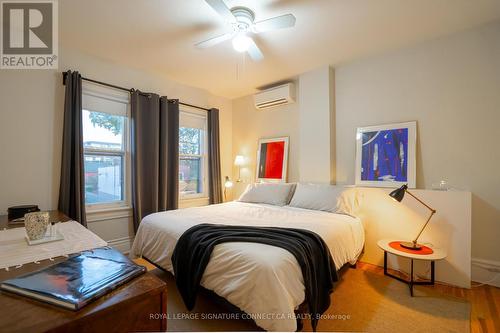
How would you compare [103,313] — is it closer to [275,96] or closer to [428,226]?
[428,226]

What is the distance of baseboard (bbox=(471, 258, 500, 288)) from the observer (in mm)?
2242

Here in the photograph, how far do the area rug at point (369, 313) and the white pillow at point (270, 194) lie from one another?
129 centimetres

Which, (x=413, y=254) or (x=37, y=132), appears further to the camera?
(x=37, y=132)

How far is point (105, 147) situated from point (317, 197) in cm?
283

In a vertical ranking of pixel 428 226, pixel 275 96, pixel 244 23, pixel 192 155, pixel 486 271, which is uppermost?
pixel 244 23

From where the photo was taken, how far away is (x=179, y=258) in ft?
6.17

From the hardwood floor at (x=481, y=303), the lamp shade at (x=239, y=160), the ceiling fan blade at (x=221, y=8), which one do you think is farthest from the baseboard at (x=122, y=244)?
the hardwood floor at (x=481, y=303)

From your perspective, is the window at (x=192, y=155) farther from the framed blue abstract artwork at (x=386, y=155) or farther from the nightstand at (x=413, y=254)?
the nightstand at (x=413, y=254)

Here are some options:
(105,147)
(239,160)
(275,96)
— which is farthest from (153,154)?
(275,96)

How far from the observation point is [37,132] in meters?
2.55

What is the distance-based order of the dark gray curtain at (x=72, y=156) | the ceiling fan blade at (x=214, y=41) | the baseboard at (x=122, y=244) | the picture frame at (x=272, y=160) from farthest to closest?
the picture frame at (x=272, y=160) < the baseboard at (x=122, y=244) < the dark gray curtain at (x=72, y=156) < the ceiling fan blade at (x=214, y=41)

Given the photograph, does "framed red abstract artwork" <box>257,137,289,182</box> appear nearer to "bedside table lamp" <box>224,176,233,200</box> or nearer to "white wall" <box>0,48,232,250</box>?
"bedside table lamp" <box>224,176,233,200</box>

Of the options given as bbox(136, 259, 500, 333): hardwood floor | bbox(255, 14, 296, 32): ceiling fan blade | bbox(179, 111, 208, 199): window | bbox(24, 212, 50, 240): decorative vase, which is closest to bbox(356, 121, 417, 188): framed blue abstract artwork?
bbox(136, 259, 500, 333): hardwood floor

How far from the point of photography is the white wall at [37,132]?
2.39 meters
